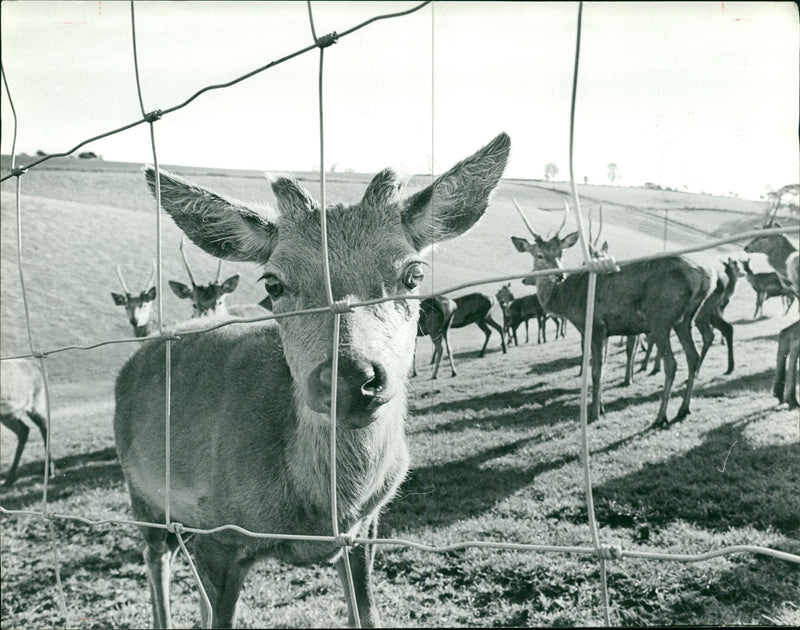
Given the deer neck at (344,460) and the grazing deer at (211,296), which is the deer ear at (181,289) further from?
the deer neck at (344,460)

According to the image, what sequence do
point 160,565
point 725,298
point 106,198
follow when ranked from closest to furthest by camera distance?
point 160,565 < point 725,298 < point 106,198

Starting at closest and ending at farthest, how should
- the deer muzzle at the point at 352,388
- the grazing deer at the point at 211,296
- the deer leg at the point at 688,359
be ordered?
the deer muzzle at the point at 352,388, the deer leg at the point at 688,359, the grazing deer at the point at 211,296

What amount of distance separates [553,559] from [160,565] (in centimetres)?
224

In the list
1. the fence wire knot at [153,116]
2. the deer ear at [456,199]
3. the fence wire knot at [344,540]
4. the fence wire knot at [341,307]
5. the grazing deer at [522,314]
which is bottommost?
the grazing deer at [522,314]

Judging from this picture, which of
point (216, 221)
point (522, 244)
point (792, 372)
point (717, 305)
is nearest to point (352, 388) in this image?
point (216, 221)

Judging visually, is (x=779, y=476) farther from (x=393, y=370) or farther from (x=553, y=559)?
(x=393, y=370)

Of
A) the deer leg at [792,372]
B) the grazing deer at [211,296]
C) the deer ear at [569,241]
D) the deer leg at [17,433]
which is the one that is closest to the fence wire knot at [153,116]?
the deer ear at [569,241]

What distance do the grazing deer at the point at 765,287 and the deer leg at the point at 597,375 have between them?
1.18 metres

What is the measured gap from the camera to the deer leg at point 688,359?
484 centimetres

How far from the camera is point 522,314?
7148mm

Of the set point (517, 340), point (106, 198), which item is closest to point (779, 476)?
point (517, 340)

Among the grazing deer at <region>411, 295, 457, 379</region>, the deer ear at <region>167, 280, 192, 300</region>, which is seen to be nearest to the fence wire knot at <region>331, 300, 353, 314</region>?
the grazing deer at <region>411, 295, 457, 379</region>

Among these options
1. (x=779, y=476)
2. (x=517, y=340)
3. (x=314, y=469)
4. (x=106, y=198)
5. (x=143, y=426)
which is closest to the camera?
(x=314, y=469)

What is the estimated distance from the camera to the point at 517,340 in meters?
6.59
